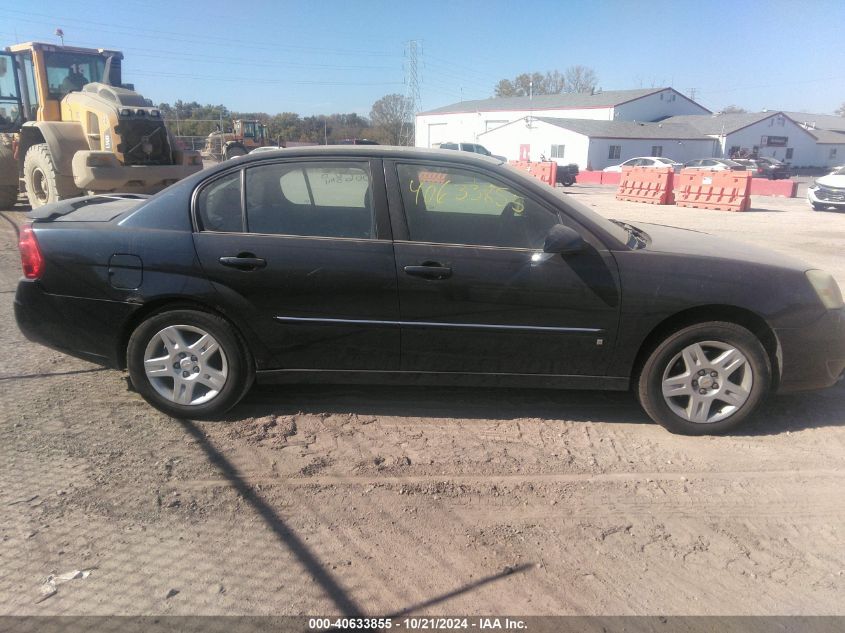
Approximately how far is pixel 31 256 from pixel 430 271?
8.42ft

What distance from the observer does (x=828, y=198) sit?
19188mm

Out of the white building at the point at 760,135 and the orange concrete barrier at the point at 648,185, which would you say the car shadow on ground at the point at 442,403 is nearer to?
the orange concrete barrier at the point at 648,185

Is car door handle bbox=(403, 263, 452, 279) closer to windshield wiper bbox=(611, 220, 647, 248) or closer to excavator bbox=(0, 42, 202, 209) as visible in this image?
windshield wiper bbox=(611, 220, 647, 248)

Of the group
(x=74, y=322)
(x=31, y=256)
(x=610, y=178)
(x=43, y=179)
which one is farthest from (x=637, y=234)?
(x=610, y=178)

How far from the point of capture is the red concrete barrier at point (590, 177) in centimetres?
3559

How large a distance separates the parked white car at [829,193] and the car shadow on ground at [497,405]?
57.8 feet

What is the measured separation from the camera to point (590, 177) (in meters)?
36.3

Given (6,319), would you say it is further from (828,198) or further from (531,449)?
(828,198)

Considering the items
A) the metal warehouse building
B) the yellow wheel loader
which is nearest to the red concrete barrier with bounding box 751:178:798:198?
the metal warehouse building

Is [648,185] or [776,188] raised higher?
[648,185]

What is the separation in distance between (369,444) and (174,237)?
1745mm

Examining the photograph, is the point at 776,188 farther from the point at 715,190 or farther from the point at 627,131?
the point at 627,131

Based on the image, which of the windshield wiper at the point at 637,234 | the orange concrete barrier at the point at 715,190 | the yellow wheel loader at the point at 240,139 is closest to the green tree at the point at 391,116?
the yellow wheel loader at the point at 240,139

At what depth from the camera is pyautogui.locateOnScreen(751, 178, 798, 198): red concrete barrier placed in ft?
83.0
